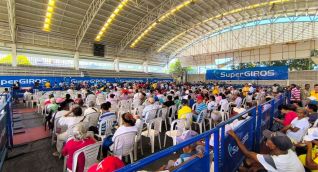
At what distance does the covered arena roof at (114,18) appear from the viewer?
57.3 feet

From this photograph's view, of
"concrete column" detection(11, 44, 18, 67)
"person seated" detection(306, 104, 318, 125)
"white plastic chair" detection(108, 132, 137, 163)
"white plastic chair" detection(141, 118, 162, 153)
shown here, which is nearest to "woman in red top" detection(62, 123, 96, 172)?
"white plastic chair" detection(108, 132, 137, 163)

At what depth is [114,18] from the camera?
68.3 feet

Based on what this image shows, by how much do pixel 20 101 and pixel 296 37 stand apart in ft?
103

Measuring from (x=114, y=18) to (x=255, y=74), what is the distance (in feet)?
55.1

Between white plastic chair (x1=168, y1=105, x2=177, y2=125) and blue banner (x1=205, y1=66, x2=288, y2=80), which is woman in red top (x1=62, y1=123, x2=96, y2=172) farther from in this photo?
blue banner (x1=205, y1=66, x2=288, y2=80)

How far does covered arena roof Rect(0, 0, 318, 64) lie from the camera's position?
57.3 ft

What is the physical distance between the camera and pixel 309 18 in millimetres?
22156

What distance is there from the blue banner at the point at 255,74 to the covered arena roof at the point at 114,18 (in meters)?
8.36

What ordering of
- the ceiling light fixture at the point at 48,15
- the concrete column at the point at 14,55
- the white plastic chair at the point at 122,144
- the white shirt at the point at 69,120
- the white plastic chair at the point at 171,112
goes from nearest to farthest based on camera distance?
the white plastic chair at the point at 122,144 → the white shirt at the point at 69,120 → the white plastic chair at the point at 171,112 → the ceiling light fixture at the point at 48,15 → the concrete column at the point at 14,55

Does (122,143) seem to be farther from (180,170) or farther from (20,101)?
(20,101)

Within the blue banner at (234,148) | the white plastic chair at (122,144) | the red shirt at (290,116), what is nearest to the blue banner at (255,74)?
the red shirt at (290,116)

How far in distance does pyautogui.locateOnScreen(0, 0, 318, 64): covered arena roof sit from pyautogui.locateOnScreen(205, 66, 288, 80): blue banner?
8360 millimetres

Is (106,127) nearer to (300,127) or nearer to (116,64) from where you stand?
(300,127)

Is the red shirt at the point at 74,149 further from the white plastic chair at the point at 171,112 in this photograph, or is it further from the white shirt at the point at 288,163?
the white plastic chair at the point at 171,112
